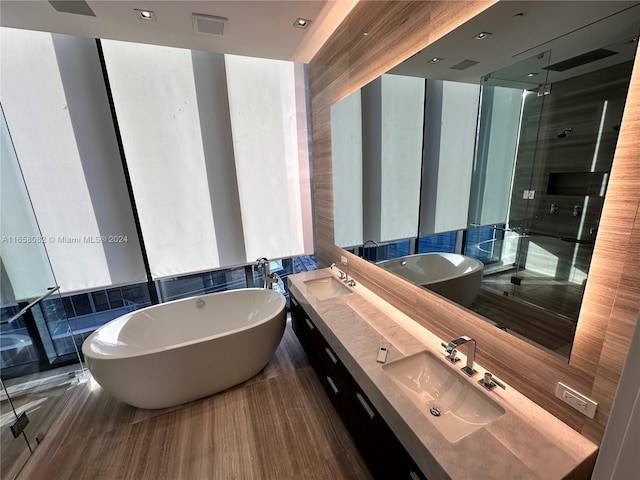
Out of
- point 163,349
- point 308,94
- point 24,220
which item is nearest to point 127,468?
point 163,349

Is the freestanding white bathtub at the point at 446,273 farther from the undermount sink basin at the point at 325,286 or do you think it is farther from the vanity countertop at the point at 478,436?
the undermount sink basin at the point at 325,286

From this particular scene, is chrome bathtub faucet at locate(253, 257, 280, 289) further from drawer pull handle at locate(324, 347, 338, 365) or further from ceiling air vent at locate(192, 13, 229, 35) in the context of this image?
ceiling air vent at locate(192, 13, 229, 35)

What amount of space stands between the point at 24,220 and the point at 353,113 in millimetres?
3055

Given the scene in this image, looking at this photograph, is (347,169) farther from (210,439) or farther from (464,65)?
(210,439)

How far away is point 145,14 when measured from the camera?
195 centimetres

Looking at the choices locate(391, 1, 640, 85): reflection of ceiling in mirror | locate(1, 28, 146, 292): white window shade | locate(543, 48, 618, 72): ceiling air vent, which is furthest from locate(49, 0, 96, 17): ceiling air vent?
locate(543, 48, 618, 72): ceiling air vent

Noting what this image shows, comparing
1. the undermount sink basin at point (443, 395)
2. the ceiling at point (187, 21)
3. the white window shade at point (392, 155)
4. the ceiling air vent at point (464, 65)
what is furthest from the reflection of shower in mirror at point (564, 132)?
the ceiling at point (187, 21)

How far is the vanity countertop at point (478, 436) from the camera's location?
2.82 feet

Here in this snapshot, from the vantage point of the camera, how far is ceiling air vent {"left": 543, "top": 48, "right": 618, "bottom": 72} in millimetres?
837

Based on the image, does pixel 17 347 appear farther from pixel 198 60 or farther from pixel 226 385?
pixel 198 60

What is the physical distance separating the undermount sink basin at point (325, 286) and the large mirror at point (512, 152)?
2.41 feet

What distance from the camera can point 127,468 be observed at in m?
1.69

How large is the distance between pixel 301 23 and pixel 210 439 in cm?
332

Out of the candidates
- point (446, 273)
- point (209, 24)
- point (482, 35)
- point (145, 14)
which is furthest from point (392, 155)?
point (145, 14)
